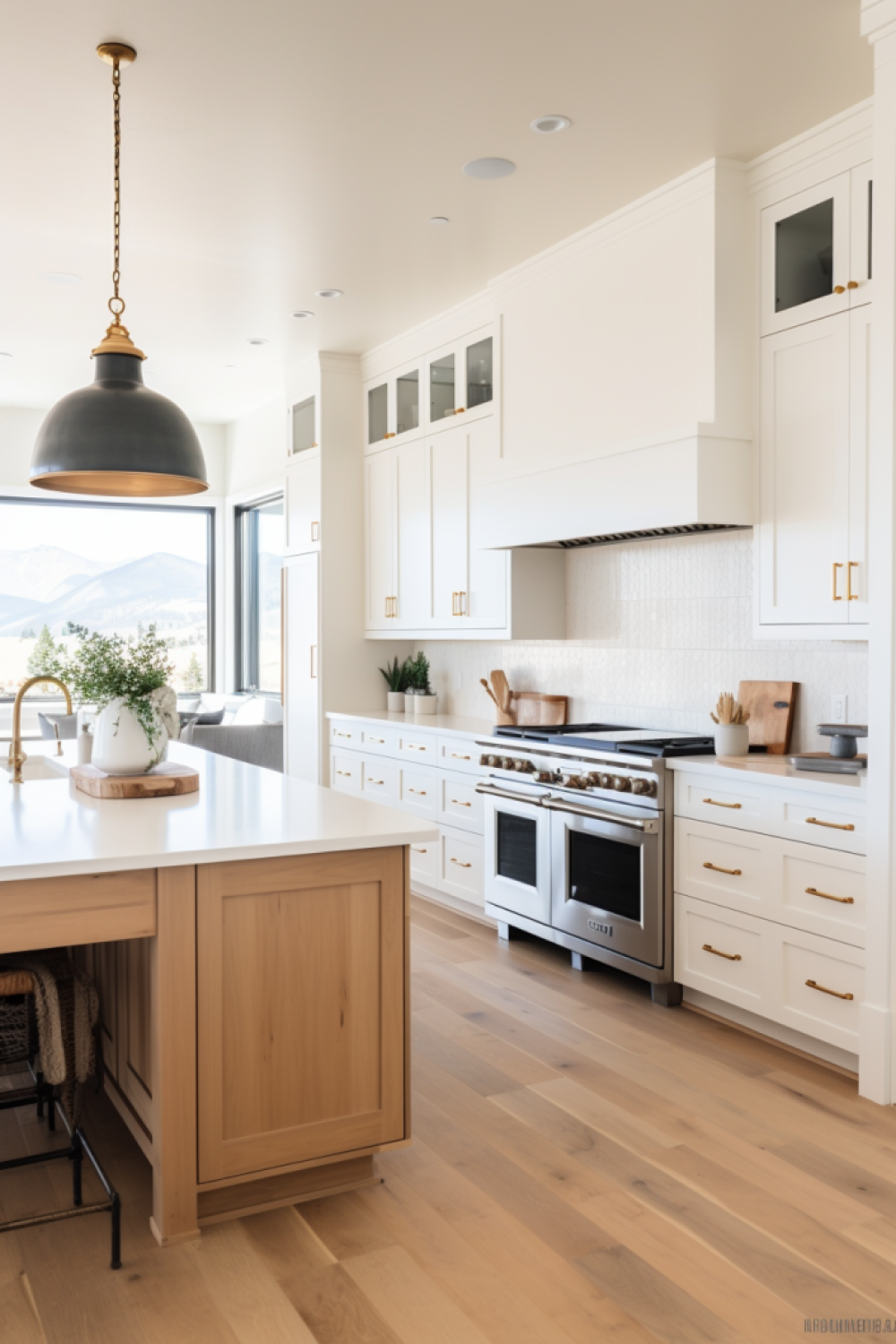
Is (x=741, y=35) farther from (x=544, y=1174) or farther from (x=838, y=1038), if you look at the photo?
(x=544, y=1174)

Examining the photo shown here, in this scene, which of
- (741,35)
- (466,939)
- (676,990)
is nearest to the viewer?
(741,35)

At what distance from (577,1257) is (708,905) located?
1557 millimetres

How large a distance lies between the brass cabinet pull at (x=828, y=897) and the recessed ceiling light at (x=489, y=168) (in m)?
2.60

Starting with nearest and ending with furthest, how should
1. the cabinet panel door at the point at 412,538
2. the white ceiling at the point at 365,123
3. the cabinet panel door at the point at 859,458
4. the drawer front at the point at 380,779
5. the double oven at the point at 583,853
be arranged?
the white ceiling at the point at 365,123
the cabinet panel door at the point at 859,458
the double oven at the point at 583,853
the drawer front at the point at 380,779
the cabinet panel door at the point at 412,538

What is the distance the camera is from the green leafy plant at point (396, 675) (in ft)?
20.9

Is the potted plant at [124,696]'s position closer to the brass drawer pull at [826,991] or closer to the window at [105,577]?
the brass drawer pull at [826,991]

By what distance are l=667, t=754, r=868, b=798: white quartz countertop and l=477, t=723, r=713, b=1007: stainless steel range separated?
144 millimetres

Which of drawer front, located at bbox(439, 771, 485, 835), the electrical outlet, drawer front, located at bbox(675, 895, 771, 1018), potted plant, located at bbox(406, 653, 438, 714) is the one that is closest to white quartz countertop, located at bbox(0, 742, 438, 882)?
drawer front, located at bbox(675, 895, 771, 1018)

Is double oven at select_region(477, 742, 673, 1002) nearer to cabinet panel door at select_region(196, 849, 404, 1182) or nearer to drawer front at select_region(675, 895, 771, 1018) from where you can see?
drawer front at select_region(675, 895, 771, 1018)

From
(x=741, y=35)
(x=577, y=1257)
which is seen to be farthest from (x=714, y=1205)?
(x=741, y=35)

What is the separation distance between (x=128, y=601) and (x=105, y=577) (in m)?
0.26

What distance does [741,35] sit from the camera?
2.96 m

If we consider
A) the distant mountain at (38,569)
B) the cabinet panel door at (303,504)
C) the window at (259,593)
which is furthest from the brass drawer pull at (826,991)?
the distant mountain at (38,569)

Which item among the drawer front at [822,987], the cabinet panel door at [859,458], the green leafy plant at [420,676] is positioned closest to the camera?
the drawer front at [822,987]
